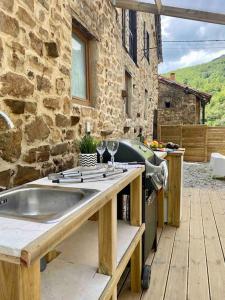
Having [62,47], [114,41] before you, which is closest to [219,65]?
[114,41]

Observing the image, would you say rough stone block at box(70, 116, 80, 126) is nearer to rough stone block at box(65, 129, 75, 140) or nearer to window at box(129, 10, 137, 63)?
rough stone block at box(65, 129, 75, 140)

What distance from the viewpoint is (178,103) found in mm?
12883

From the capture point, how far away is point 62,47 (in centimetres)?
221

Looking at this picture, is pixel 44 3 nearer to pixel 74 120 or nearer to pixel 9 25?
pixel 9 25

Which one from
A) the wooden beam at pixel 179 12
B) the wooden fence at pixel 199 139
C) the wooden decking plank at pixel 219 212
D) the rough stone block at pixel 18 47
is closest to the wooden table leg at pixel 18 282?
the rough stone block at pixel 18 47

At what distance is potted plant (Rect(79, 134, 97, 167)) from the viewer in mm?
2166

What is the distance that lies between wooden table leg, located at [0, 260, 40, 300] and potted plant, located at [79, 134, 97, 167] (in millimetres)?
1422

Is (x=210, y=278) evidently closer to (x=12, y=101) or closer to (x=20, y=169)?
(x=20, y=169)

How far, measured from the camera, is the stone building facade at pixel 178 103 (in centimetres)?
1271

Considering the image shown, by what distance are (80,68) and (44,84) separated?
A: 3.66 ft

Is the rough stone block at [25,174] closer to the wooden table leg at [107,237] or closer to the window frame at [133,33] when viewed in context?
the wooden table leg at [107,237]

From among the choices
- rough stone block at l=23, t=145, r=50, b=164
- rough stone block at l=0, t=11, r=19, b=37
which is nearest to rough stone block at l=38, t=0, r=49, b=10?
rough stone block at l=0, t=11, r=19, b=37

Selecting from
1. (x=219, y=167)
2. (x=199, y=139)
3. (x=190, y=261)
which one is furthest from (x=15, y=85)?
(x=199, y=139)

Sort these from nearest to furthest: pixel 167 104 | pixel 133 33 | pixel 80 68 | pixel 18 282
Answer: pixel 18 282 → pixel 80 68 → pixel 133 33 → pixel 167 104
